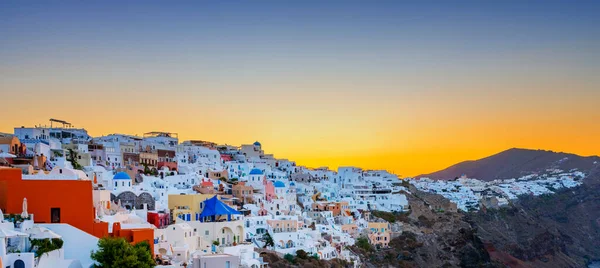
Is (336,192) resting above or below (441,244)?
above

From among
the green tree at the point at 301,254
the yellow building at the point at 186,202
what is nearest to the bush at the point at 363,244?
the green tree at the point at 301,254

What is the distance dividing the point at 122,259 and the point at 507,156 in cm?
16942

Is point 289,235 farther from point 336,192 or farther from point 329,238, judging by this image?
point 336,192

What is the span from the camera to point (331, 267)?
36719 millimetres

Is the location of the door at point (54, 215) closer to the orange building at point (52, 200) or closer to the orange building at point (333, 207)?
the orange building at point (52, 200)

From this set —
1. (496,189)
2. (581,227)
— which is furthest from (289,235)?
(581,227)

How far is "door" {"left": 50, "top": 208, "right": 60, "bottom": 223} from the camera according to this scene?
71.1ft

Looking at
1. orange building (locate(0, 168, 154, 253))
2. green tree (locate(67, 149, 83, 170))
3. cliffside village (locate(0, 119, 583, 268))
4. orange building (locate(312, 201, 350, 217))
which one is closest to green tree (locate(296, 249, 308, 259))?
cliffside village (locate(0, 119, 583, 268))

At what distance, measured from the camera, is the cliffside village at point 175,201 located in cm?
2134

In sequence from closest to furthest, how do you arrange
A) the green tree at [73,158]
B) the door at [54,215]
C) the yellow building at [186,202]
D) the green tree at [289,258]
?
the door at [54,215]
the green tree at [289,258]
the yellow building at [186,202]
the green tree at [73,158]

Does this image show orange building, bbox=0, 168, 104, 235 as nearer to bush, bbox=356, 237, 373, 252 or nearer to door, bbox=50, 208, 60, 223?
door, bbox=50, 208, 60, 223

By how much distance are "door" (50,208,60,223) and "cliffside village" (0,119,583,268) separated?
0.11ft

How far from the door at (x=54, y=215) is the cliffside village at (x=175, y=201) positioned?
0.11 ft

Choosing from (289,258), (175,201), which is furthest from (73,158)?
(289,258)
